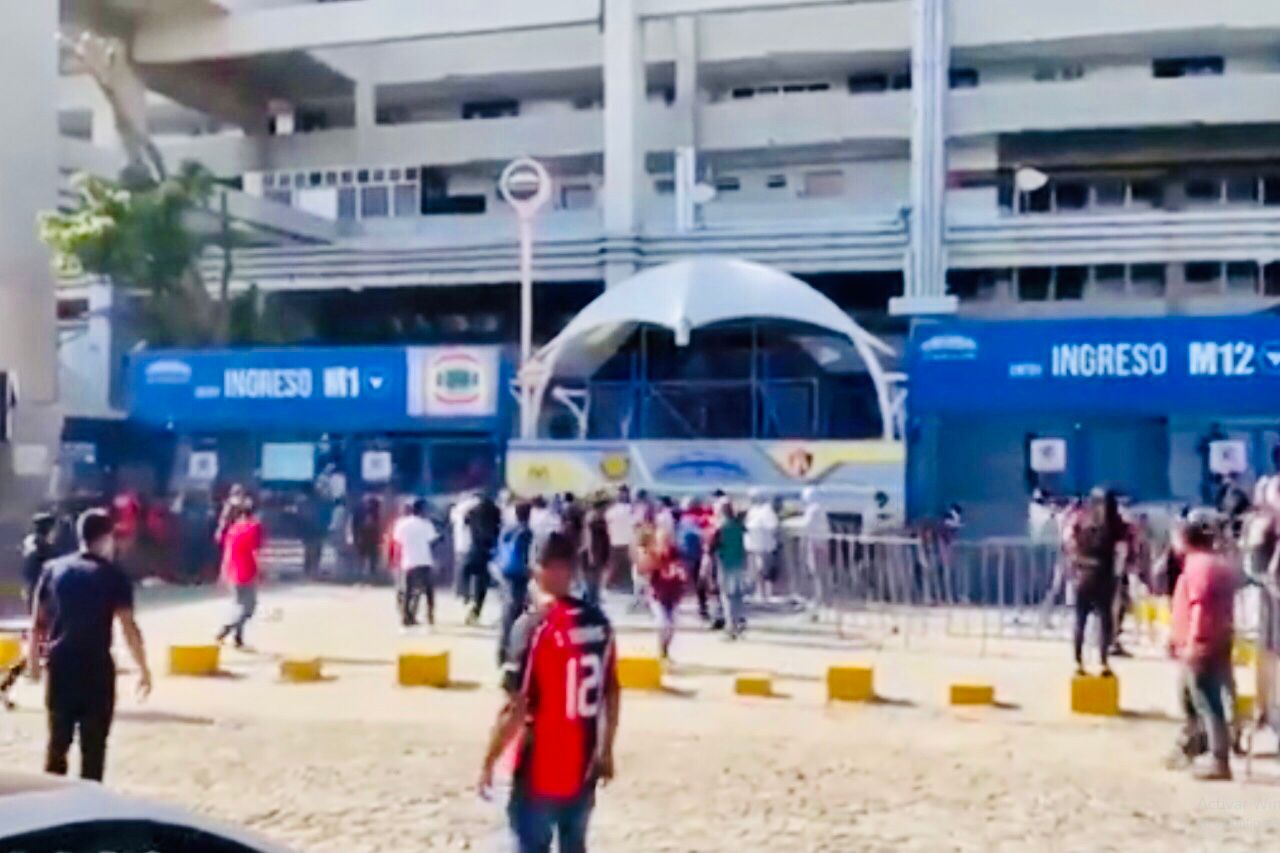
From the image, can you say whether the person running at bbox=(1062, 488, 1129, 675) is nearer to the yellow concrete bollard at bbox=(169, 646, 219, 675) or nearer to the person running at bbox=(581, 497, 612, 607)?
the person running at bbox=(581, 497, 612, 607)

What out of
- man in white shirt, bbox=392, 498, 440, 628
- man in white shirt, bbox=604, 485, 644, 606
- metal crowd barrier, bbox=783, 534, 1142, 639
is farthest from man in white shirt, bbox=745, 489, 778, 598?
man in white shirt, bbox=392, 498, 440, 628

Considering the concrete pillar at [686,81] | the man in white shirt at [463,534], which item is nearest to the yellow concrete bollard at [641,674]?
the man in white shirt at [463,534]

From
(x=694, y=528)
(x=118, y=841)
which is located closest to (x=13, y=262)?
(x=694, y=528)

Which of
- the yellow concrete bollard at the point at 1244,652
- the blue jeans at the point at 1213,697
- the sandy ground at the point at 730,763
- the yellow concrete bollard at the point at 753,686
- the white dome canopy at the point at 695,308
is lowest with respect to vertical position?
the sandy ground at the point at 730,763

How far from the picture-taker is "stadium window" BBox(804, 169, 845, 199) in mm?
Answer: 39344

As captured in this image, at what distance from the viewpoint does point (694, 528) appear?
64.5 feet

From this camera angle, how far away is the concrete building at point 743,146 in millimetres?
34844

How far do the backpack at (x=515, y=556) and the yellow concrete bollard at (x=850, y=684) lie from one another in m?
2.82

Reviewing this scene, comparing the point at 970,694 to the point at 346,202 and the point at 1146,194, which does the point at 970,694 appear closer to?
the point at 1146,194

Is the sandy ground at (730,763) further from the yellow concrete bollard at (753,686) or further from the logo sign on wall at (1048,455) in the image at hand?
the logo sign on wall at (1048,455)

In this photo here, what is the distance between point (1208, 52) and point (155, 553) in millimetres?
24695

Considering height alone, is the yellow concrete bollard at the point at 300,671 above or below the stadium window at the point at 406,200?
below

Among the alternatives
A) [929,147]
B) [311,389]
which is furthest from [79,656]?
[929,147]

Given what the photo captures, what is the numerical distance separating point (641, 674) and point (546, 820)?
829 cm
